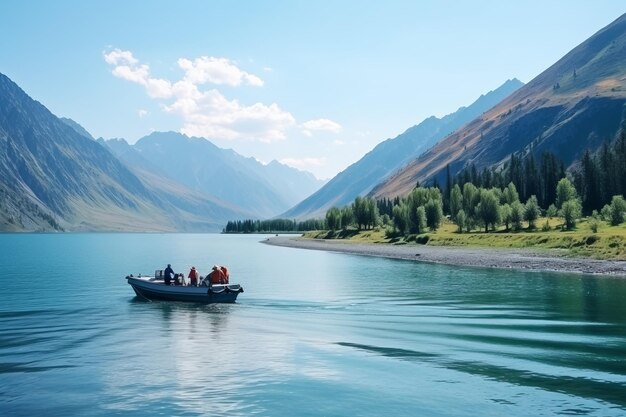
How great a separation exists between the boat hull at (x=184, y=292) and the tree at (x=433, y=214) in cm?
12222

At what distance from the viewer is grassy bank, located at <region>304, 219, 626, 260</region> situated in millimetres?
98875

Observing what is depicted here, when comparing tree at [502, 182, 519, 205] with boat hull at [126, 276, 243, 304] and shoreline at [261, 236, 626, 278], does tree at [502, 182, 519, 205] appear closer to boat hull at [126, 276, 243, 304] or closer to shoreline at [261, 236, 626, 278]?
shoreline at [261, 236, 626, 278]

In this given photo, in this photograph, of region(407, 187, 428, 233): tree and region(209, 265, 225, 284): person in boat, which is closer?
region(209, 265, 225, 284): person in boat

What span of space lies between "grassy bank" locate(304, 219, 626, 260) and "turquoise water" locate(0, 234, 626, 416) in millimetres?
31748

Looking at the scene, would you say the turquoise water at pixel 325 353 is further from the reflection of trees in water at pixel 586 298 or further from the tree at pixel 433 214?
the tree at pixel 433 214

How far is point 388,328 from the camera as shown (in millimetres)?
45531

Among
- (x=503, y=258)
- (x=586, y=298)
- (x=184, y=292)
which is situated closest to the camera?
(x=586, y=298)

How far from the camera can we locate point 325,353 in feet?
123

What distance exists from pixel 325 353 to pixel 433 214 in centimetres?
14521

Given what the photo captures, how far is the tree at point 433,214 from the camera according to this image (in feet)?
582

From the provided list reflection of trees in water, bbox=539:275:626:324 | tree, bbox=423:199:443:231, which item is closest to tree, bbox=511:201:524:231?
tree, bbox=423:199:443:231

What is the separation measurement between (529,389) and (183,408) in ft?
56.7

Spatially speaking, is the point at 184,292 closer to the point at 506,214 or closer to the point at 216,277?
the point at 216,277

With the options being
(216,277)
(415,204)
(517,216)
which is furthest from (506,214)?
(216,277)
